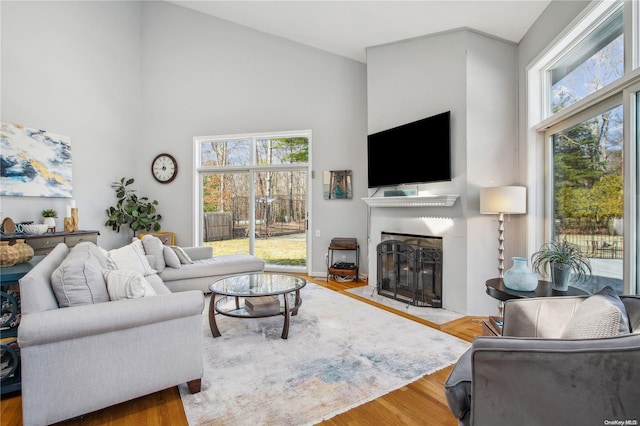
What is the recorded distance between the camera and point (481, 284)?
3426 millimetres

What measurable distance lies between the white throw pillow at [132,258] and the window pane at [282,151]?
271 cm

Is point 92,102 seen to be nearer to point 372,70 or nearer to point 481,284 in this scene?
point 372,70

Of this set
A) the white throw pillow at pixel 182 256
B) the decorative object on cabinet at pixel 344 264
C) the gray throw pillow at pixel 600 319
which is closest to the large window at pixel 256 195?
the decorative object on cabinet at pixel 344 264

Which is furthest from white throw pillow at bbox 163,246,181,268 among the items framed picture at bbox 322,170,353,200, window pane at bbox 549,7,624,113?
window pane at bbox 549,7,624,113

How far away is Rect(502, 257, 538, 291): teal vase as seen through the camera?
7.42ft

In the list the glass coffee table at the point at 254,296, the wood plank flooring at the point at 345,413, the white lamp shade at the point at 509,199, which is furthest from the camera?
the white lamp shade at the point at 509,199

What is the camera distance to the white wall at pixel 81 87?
13.1 ft

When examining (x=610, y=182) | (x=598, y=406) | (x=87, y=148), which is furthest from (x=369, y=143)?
(x=87, y=148)

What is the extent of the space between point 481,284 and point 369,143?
238 cm

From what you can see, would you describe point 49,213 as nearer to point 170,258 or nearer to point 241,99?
point 170,258

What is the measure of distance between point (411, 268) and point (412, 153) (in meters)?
1.48

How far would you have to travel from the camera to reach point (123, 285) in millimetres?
1832

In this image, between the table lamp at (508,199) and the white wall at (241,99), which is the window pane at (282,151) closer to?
the white wall at (241,99)

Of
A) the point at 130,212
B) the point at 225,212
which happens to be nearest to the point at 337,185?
the point at 225,212
